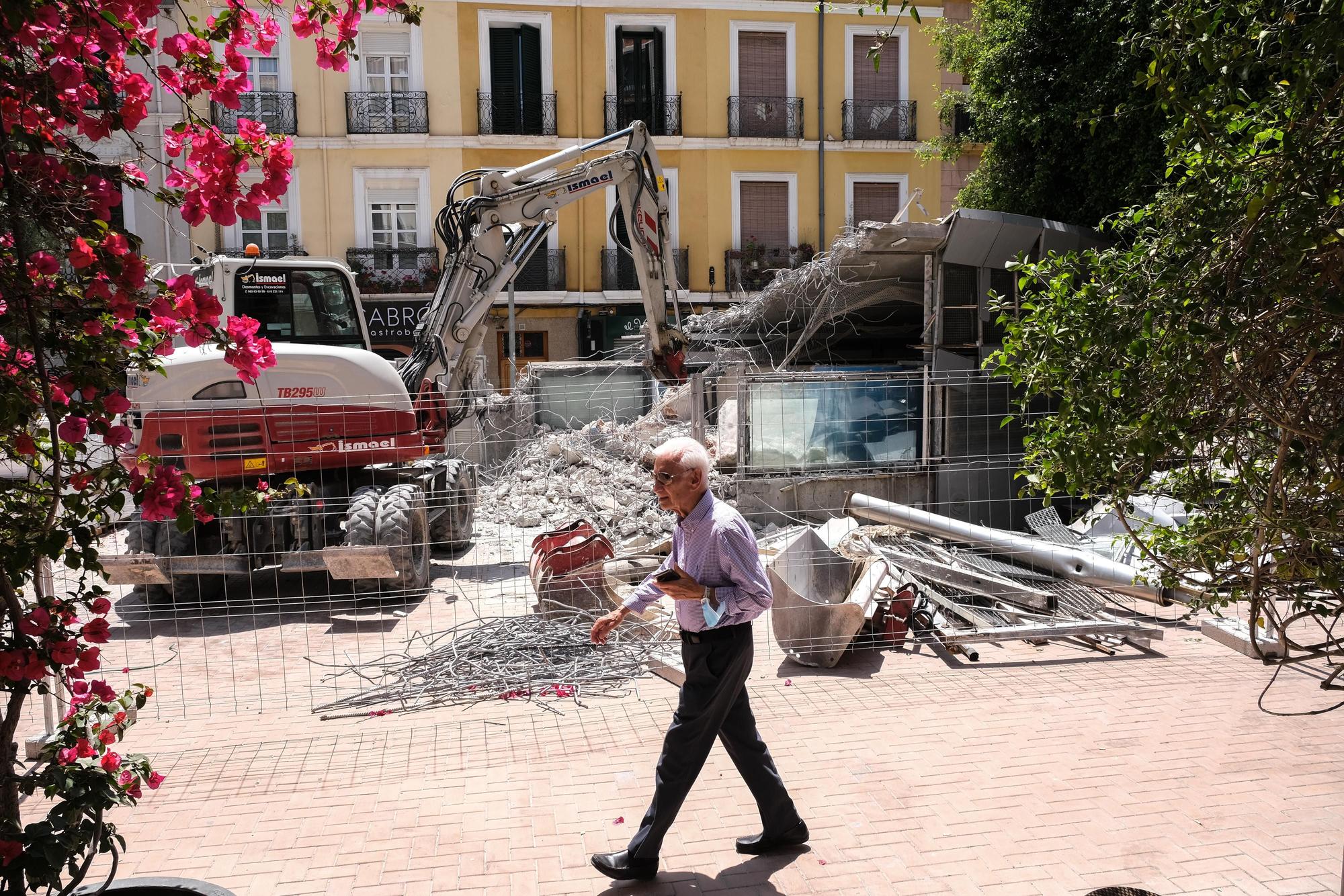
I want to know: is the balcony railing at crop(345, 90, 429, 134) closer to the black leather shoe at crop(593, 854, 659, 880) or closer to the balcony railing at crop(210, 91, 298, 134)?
the balcony railing at crop(210, 91, 298, 134)

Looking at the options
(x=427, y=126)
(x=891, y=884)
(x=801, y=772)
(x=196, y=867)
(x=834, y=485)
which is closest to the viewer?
(x=891, y=884)

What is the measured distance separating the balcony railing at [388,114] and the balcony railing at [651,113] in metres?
4.30

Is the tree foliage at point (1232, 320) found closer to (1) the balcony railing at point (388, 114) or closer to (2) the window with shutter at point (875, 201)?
(1) the balcony railing at point (388, 114)

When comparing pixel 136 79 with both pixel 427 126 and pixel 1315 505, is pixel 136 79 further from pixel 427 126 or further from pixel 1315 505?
pixel 427 126

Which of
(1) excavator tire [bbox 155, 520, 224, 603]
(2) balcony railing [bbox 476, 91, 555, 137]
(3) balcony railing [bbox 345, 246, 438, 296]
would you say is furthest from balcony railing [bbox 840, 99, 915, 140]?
(1) excavator tire [bbox 155, 520, 224, 603]

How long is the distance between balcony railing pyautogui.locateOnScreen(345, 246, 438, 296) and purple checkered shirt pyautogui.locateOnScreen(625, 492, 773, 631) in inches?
837

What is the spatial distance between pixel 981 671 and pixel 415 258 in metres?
20.5

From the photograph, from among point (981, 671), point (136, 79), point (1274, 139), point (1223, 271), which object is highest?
point (136, 79)

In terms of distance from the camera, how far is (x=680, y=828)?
4.55 metres

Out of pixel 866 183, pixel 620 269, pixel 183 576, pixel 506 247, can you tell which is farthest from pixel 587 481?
pixel 866 183

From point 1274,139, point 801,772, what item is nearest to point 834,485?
point 801,772

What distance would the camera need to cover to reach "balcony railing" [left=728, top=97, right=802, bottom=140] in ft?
82.6

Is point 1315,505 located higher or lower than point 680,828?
higher

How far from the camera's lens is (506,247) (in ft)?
38.5
